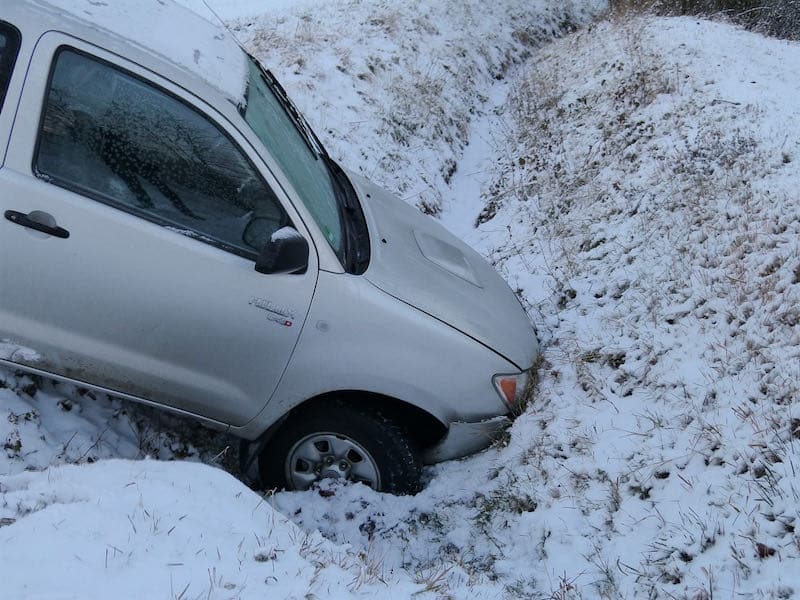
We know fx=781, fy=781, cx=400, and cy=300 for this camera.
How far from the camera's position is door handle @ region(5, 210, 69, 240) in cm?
348

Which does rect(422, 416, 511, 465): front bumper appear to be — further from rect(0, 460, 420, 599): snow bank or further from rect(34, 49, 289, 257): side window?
rect(34, 49, 289, 257): side window

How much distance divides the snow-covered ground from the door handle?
39.2 inches

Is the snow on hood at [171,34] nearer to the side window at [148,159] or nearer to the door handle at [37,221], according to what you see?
the side window at [148,159]

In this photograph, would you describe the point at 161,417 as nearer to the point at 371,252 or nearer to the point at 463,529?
the point at 371,252

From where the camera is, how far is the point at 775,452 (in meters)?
3.96

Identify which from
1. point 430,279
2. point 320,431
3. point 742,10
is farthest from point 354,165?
point 742,10

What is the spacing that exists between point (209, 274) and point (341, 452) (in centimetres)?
120

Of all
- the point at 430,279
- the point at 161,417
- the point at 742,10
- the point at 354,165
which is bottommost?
the point at 161,417

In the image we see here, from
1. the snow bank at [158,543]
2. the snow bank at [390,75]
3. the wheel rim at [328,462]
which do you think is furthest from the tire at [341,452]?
the snow bank at [390,75]

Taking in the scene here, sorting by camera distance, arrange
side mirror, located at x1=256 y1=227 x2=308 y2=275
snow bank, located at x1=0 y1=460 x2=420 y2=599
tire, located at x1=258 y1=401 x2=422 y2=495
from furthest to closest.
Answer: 1. tire, located at x1=258 y1=401 x2=422 y2=495
2. side mirror, located at x1=256 y1=227 x2=308 y2=275
3. snow bank, located at x1=0 y1=460 x2=420 y2=599

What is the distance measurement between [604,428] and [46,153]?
3.39 metres

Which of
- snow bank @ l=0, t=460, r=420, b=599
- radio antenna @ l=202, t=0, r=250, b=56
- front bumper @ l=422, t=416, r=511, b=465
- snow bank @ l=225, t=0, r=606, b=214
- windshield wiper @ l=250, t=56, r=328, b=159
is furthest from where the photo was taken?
snow bank @ l=225, t=0, r=606, b=214

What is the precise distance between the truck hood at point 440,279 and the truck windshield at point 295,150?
0.27m

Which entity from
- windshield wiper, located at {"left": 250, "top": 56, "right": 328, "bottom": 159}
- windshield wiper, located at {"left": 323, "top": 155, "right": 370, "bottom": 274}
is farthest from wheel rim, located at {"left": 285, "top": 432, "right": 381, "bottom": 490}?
windshield wiper, located at {"left": 250, "top": 56, "right": 328, "bottom": 159}
